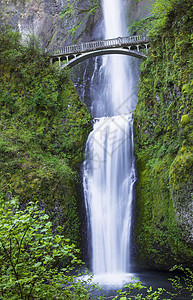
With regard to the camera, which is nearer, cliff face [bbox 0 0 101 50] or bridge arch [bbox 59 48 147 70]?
bridge arch [bbox 59 48 147 70]

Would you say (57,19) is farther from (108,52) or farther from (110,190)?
(110,190)

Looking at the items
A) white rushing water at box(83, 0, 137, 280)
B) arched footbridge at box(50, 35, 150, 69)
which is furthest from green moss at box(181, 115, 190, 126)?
arched footbridge at box(50, 35, 150, 69)

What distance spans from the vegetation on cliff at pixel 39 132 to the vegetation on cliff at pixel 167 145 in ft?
10.5

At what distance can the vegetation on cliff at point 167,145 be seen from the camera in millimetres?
8789

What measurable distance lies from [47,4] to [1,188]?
936 inches

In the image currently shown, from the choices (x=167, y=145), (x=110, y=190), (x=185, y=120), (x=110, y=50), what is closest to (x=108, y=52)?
(x=110, y=50)

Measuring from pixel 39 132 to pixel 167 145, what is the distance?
6.49 metres

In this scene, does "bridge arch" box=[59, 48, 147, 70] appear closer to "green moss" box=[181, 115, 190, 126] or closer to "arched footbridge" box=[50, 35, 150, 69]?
"arched footbridge" box=[50, 35, 150, 69]

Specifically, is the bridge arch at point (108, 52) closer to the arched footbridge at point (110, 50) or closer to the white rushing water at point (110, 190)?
the arched footbridge at point (110, 50)

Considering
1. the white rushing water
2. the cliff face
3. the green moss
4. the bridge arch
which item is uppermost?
the cliff face

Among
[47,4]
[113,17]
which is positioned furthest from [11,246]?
[47,4]

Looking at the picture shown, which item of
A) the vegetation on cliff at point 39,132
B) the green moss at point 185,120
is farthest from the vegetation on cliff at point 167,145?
the vegetation on cliff at point 39,132

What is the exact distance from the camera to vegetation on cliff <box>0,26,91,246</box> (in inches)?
412

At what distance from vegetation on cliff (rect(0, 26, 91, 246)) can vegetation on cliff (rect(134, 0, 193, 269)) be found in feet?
10.5
